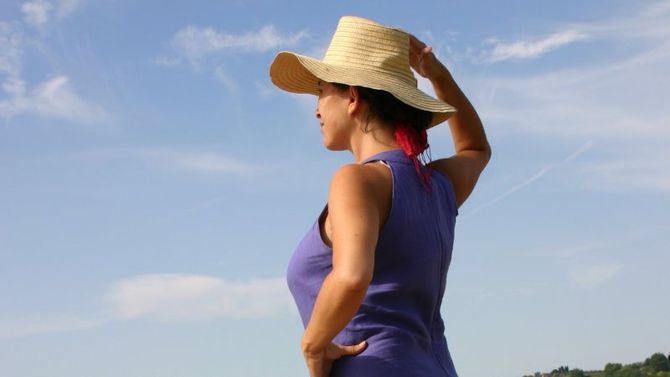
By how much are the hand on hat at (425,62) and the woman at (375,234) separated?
53 centimetres

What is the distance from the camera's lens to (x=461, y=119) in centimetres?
461

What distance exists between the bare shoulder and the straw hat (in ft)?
0.56

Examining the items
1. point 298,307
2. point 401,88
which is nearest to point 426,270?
point 298,307

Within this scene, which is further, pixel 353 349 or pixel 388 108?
pixel 388 108

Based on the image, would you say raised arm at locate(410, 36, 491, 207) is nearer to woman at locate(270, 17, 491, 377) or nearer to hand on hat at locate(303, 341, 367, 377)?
woman at locate(270, 17, 491, 377)

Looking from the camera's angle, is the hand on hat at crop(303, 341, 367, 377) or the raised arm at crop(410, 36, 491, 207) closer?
the hand on hat at crop(303, 341, 367, 377)

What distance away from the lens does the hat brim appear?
369 cm

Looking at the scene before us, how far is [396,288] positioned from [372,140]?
1.88 feet

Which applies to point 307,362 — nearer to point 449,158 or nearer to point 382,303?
point 382,303

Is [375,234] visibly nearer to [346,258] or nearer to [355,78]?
[346,258]

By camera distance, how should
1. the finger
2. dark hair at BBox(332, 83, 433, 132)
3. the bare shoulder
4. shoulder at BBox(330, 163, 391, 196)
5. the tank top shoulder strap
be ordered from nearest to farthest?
1. shoulder at BBox(330, 163, 391, 196)
2. the tank top shoulder strap
3. dark hair at BBox(332, 83, 433, 132)
4. the bare shoulder
5. the finger

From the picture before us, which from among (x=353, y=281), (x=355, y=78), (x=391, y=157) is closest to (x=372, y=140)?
(x=391, y=157)

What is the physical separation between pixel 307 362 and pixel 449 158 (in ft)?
4.08

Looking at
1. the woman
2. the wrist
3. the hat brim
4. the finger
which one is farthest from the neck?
the finger
